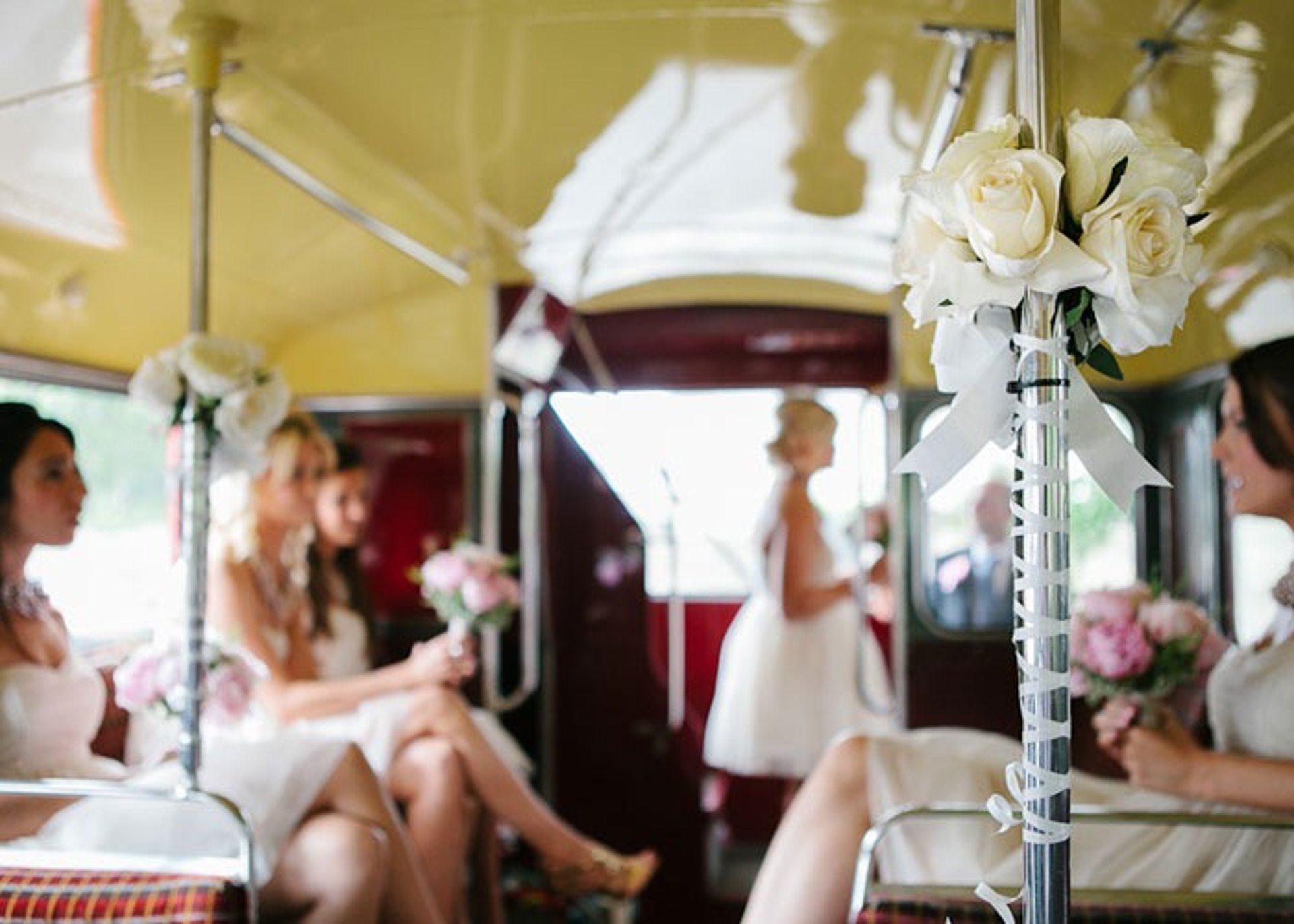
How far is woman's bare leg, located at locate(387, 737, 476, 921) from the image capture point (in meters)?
3.89

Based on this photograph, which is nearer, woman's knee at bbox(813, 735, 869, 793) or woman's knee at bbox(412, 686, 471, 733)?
woman's knee at bbox(813, 735, 869, 793)

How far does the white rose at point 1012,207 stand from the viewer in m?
1.51

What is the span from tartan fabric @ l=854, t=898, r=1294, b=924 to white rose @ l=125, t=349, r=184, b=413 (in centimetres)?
166

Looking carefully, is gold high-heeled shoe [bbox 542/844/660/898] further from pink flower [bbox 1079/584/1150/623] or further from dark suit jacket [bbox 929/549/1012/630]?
pink flower [bbox 1079/584/1150/623]

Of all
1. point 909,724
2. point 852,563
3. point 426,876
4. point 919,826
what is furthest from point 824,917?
point 852,563

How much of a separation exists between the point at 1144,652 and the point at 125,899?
1.95 meters

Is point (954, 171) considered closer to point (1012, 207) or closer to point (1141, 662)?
point (1012, 207)

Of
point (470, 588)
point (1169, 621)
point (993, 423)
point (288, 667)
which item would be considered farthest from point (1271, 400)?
point (288, 667)

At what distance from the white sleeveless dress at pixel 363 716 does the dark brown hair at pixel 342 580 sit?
0.02m

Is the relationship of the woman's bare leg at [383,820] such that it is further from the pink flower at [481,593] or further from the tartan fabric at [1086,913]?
the tartan fabric at [1086,913]

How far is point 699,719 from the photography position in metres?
5.30

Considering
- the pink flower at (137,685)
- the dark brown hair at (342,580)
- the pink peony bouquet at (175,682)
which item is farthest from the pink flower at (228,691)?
the dark brown hair at (342,580)

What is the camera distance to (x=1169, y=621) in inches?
115

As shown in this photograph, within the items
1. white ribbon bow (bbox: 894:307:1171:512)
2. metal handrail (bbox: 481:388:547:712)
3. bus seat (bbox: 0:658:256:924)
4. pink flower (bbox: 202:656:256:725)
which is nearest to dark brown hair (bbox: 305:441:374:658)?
metal handrail (bbox: 481:388:547:712)
